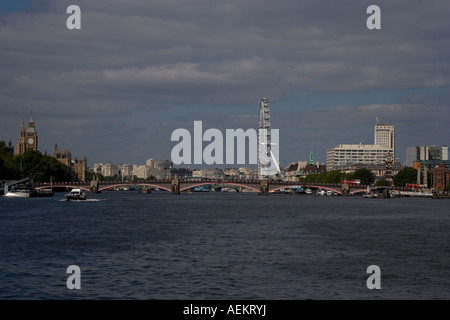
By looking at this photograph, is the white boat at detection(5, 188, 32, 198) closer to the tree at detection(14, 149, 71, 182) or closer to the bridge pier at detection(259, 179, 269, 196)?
the tree at detection(14, 149, 71, 182)

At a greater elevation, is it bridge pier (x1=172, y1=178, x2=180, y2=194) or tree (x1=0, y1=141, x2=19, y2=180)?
tree (x1=0, y1=141, x2=19, y2=180)

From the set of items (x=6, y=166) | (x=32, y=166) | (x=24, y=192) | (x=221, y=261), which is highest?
(x=32, y=166)

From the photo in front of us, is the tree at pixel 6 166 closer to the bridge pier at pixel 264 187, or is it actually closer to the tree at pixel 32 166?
the tree at pixel 32 166

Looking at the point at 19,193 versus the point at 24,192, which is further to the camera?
the point at 24,192

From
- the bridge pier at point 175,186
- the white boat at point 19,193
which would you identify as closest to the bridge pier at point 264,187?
the bridge pier at point 175,186

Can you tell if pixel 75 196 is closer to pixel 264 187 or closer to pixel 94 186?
pixel 94 186

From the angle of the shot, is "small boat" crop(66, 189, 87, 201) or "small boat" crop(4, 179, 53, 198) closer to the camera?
"small boat" crop(66, 189, 87, 201)

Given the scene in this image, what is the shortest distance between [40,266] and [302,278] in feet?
39.8

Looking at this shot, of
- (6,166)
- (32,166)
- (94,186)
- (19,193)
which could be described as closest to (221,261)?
(19,193)

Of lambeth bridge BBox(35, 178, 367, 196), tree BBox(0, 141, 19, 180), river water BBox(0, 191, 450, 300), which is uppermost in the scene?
tree BBox(0, 141, 19, 180)

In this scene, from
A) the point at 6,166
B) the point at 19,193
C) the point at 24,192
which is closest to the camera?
the point at 19,193

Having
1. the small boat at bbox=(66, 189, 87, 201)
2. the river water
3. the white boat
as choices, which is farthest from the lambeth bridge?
the river water
